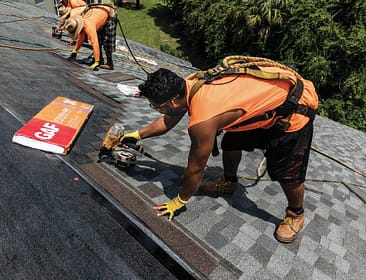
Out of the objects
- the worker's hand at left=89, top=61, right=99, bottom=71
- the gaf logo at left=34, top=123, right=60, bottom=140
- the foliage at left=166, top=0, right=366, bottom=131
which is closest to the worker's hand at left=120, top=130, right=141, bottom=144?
the gaf logo at left=34, top=123, right=60, bottom=140

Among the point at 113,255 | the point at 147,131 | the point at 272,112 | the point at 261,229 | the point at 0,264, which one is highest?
the point at 272,112

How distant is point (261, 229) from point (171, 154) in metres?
1.56

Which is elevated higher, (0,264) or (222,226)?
(0,264)

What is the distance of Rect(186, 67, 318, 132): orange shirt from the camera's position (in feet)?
6.32

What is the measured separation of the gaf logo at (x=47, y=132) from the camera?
2.91m

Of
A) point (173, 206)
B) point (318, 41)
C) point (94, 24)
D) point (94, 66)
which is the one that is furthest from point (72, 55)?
point (318, 41)

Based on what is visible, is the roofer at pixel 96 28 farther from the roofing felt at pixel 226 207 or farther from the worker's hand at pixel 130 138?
the worker's hand at pixel 130 138

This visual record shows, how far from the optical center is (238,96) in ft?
6.48

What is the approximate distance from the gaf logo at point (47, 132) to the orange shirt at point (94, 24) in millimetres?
4074

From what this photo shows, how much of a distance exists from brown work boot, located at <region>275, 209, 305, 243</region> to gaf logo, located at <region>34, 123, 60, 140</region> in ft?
8.87

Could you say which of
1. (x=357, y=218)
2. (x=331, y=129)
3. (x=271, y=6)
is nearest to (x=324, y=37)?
(x=271, y=6)

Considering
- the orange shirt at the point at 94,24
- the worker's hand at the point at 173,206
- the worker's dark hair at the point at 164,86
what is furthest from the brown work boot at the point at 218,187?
the orange shirt at the point at 94,24

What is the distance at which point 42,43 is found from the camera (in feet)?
25.1

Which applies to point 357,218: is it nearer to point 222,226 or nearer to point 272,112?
point 222,226
